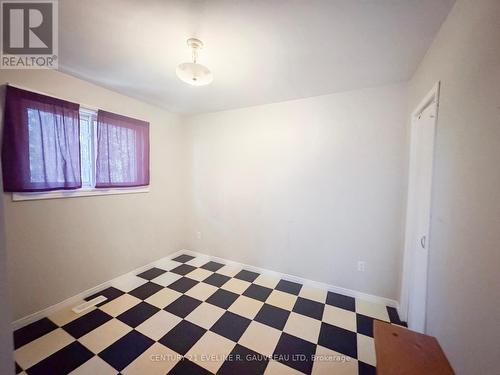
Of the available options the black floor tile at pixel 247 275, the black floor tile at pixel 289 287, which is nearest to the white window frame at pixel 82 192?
the black floor tile at pixel 247 275

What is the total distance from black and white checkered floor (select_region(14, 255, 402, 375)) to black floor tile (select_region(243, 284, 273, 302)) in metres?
0.01

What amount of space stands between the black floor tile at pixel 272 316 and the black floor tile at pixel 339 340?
346mm

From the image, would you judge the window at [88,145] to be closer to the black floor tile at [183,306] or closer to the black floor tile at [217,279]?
the black floor tile at [183,306]

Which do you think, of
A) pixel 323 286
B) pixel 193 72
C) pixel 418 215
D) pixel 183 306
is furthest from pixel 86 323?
pixel 418 215

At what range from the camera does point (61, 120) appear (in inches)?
72.3

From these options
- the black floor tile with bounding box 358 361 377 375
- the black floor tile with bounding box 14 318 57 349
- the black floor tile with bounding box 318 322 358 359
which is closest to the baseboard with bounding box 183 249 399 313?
the black floor tile with bounding box 318 322 358 359

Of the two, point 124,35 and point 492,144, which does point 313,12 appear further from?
point 124,35

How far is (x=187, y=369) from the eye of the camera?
1345mm

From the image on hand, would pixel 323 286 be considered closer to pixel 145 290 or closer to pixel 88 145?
pixel 145 290

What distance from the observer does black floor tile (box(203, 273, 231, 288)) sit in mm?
2441

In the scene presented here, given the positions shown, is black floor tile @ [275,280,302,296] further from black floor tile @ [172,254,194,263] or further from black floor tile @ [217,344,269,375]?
black floor tile @ [172,254,194,263]

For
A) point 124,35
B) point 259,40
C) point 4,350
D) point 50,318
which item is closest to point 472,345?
point 4,350

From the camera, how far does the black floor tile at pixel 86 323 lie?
64.2 inches

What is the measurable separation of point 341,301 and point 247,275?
120cm
